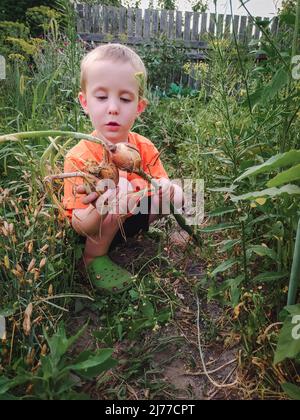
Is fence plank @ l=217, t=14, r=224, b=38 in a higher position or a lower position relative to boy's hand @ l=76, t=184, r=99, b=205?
higher

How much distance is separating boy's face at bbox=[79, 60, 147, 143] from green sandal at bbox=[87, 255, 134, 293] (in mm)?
478

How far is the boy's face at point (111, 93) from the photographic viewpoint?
1.43 metres

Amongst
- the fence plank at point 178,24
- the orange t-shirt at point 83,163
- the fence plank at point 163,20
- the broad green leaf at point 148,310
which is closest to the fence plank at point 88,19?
the fence plank at point 163,20

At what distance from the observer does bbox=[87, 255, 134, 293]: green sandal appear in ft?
4.58

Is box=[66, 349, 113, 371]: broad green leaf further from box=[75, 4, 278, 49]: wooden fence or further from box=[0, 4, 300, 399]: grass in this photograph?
box=[75, 4, 278, 49]: wooden fence

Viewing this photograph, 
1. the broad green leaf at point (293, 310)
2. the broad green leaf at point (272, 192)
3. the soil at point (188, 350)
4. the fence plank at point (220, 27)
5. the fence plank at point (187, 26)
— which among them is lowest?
the soil at point (188, 350)

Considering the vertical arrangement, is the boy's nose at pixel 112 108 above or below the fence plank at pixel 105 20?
below

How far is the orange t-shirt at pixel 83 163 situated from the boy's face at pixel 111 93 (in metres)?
0.11

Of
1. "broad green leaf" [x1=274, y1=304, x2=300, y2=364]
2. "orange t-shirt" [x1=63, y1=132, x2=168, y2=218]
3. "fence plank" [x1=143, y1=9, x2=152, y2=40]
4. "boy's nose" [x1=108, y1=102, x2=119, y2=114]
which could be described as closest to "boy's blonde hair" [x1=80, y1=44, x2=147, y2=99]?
"boy's nose" [x1=108, y1=102, x2=119, y2=114]

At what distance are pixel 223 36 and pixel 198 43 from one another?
683cm

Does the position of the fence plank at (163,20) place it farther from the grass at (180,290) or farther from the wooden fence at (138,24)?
the grass at (180,290)

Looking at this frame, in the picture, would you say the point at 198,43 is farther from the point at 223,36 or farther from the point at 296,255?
the point at 296,255

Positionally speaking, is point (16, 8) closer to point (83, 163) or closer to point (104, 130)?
point (104, 130)
